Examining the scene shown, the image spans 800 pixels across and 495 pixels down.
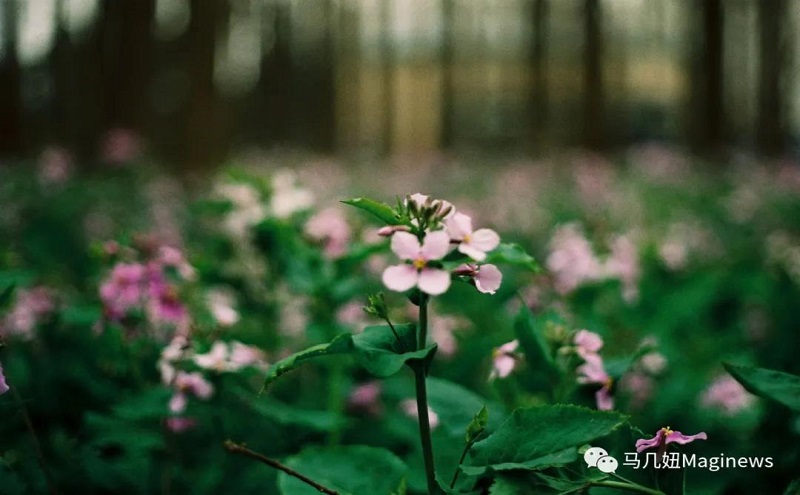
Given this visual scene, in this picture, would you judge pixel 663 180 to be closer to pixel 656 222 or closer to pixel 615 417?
pixel 656 222

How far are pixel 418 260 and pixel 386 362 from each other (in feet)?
0.47

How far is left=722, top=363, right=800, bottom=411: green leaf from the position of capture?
3.40 ft

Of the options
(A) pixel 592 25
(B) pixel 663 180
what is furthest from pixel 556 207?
(A) pixel 592 25

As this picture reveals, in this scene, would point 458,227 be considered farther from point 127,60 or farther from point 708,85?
point 708,85

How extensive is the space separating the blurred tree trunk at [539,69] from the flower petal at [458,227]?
1410 centimetres

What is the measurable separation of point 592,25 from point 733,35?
3.10m

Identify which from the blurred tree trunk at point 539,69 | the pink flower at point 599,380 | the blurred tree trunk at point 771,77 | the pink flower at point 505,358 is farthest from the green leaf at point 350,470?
the blurred tree trunk at point 539,69

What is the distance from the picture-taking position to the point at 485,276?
3.16 feet

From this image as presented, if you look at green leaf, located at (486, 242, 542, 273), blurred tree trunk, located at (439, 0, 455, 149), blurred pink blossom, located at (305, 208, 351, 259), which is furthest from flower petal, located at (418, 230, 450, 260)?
blurred tree trunk, located at (439, 0, 455, 149)

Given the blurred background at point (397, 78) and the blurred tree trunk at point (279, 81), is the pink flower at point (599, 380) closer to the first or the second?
the blurred background at point (397, 78)

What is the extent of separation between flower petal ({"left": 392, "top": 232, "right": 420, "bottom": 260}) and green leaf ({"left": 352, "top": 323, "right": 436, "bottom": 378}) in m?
0.13

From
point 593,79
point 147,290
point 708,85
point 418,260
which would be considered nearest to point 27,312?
point 147,290

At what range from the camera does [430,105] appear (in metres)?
22.8

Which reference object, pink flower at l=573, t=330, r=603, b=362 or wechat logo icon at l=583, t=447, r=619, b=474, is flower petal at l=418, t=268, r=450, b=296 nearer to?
wechat logo icon at l=583, t=447, r=619, b=474
